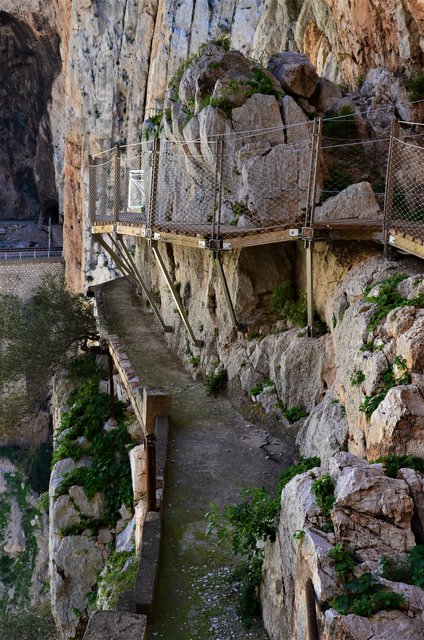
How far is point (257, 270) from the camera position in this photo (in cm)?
1191

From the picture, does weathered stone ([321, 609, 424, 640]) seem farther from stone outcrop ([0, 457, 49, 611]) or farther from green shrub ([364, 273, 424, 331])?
stone outcrop ([0, 457, 49, 611])

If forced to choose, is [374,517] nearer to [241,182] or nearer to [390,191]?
[390,191]

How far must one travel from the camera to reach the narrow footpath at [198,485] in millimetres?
6316

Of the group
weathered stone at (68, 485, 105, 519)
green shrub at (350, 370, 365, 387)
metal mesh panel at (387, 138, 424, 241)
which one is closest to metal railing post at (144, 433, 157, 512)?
green shrub at (350, 370, 365, 387)

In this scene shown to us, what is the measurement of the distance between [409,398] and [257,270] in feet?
21.3

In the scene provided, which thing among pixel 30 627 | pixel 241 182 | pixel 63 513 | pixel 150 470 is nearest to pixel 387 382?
pixel 150 470

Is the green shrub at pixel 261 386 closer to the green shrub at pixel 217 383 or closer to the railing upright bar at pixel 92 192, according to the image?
the green shrub at pixel 217 383

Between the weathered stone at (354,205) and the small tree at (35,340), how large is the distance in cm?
1023

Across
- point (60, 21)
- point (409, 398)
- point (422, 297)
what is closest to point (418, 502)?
point (409, 398)

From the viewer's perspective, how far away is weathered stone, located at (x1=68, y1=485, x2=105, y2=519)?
11688 mm

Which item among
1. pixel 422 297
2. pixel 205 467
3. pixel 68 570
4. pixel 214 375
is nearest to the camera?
pixel 422 297

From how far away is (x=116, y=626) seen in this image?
573 centimetres

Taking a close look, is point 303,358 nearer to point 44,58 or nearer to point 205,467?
point 205,467

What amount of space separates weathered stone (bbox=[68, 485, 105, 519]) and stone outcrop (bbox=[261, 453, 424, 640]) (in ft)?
22.0
